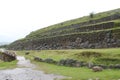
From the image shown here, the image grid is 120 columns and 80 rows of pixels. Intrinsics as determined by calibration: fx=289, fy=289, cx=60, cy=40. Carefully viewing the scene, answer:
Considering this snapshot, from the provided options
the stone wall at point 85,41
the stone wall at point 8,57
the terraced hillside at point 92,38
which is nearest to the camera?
the stone wall at point 85,41

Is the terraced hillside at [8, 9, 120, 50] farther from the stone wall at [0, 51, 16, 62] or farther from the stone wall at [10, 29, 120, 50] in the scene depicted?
the stone wall at [0, 51, 16, 62]

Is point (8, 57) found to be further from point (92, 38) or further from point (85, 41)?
point (92, 38)

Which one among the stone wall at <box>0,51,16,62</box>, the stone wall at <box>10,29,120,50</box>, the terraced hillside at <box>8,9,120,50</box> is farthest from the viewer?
the stone wall at <box>0,51,16,62</box>

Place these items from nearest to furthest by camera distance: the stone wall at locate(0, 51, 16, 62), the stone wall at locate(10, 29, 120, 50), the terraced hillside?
1. the stone wall at locate(10, 29, 120, 50)
2. the terraced hillside
3. the stone wall at locate(0, 51, 16, 62)

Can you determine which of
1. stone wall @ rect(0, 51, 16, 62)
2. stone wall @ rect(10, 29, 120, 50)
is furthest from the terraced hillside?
stone wall @ rect(0, 51, 16, 62)

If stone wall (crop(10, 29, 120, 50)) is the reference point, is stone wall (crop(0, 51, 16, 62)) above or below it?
below

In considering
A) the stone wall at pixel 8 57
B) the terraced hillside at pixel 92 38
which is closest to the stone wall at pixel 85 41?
the terraced hillside at pixel 92 38

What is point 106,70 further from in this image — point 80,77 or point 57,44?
point 57,44

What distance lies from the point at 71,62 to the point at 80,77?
29.7ft

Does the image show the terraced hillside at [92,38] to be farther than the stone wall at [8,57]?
No

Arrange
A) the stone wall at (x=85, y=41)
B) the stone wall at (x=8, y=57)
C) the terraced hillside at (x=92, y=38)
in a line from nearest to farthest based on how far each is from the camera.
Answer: the stone wall at (x=85, y=41) < the terraced hillside at (x=92, y=38) < the stone wall at (x=8, y=57)

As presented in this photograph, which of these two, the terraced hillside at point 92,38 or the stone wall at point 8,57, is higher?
the terraced hillside at point 92,38

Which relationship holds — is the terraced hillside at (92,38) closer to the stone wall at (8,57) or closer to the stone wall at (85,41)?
the stone wall at (85,41)

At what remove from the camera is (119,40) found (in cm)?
4800
